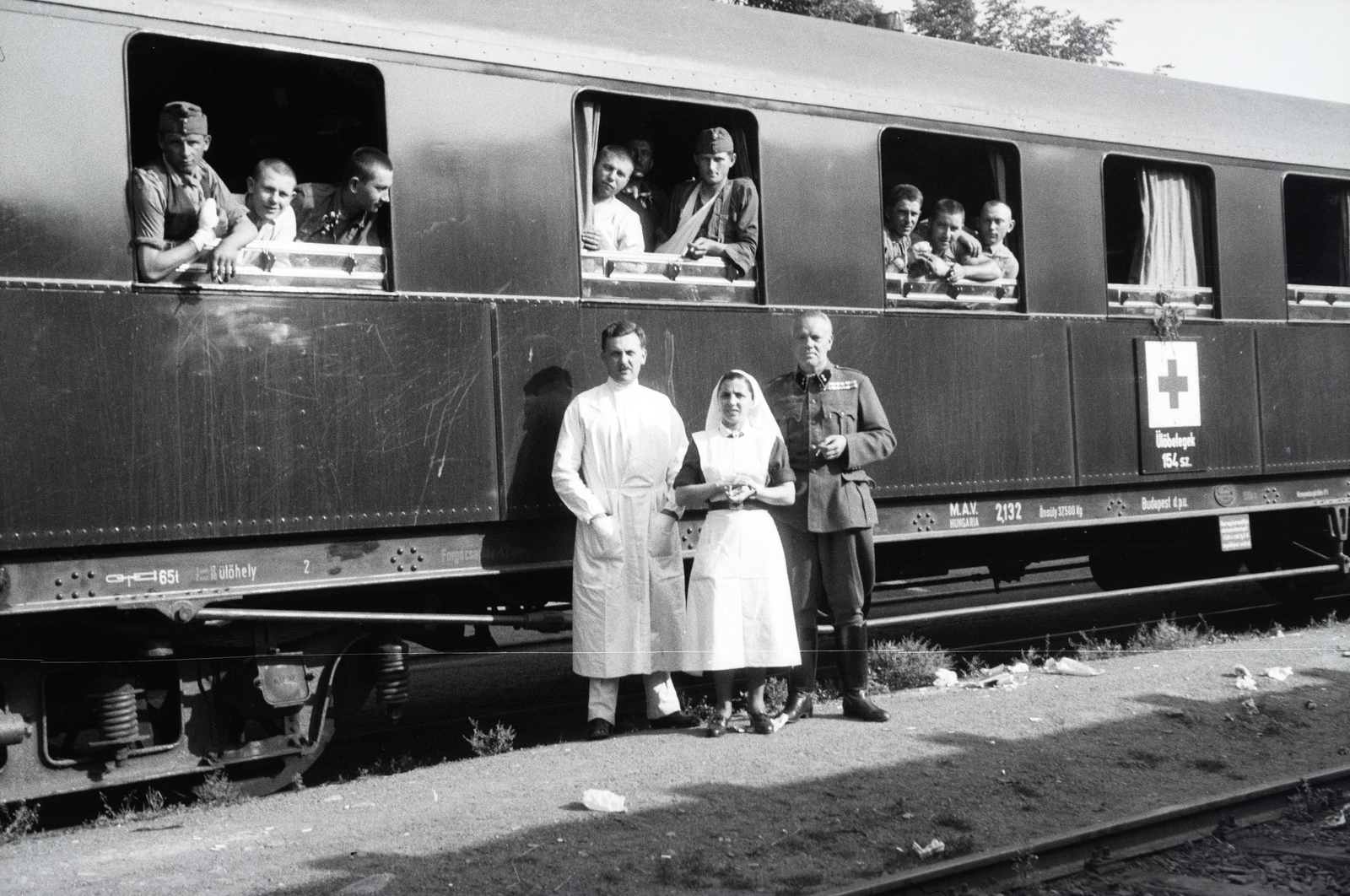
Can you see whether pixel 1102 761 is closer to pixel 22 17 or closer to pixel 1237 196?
pixel 1237 196

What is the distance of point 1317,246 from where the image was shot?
932cm

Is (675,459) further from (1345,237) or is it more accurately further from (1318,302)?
(1345,237)

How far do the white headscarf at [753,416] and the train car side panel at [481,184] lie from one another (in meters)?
0.82

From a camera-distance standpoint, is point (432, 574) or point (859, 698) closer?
point (432, 574)

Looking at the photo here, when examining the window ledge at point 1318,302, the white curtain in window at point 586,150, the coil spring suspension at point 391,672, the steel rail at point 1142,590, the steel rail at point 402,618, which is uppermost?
the white curtain in window at point 586,150

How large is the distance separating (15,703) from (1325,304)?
797 centimetres

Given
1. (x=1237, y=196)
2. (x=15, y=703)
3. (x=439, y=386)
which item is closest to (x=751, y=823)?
(x=439, y=386)

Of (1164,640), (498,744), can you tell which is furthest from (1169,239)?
(498,744)

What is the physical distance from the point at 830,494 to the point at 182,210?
3047 mm

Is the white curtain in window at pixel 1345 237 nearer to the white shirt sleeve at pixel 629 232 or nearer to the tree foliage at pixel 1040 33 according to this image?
the white shirt sleeve at pixel 629 232

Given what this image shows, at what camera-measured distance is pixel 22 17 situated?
4922 mm

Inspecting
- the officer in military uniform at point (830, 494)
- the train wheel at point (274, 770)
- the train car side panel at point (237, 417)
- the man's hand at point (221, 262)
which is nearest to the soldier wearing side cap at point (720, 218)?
the officer in military uniform at point (830, 494)

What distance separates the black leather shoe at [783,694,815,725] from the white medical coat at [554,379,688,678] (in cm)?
60

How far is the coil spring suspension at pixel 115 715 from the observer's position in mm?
5180
